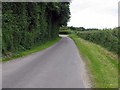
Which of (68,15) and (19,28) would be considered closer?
(19,28)

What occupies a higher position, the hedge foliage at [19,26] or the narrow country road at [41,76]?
the hedge foliage at [19,26]

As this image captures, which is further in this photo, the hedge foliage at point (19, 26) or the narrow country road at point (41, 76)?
the hedge foliage at point (19, 26)

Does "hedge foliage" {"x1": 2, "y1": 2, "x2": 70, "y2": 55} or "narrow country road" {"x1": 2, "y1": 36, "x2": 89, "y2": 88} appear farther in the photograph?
"hedge foliage" {"x1": 2, "y1": 2, "x2": 70, "y2": 55}

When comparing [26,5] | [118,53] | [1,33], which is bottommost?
[118,53]

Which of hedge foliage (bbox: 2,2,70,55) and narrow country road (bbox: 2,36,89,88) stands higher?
hedge foliage (bbox: 2,2,70,55)

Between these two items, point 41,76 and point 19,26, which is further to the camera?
point 19,26

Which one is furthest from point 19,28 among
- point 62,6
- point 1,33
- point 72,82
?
point 62,6

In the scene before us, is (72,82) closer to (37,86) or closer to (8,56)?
(37,86)

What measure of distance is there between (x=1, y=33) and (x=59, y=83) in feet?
29.5

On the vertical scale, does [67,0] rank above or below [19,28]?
above

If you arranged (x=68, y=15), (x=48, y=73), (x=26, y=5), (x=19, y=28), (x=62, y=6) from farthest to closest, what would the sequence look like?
1. (x=68, y=15)
2. (x=62, y=6)
3. (x=26, y=5)
4. (x=19, y=28)
5. (x=48, y=73)

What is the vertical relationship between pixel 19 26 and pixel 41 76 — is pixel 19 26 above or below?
above

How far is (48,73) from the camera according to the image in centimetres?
1389

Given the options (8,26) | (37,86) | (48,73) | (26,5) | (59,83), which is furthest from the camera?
(26,5)
